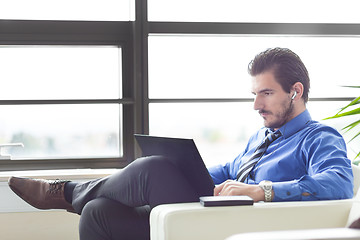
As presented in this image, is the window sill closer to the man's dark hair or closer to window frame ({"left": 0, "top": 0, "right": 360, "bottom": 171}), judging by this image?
window frame ({"left": 0, "top": 0, "right": 360, "bottom": 171})

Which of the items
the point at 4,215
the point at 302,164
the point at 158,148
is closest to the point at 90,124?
the point at 4,215

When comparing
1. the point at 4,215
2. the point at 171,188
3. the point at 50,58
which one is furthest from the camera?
the point at 50,58

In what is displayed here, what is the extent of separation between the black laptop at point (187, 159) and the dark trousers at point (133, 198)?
25mm

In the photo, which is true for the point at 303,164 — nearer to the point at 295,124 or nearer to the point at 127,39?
the point at 295,124

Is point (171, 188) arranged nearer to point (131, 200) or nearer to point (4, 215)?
point (131, 200)

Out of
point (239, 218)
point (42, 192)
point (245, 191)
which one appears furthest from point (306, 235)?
point (42, 192)

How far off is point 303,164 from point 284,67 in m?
0.43

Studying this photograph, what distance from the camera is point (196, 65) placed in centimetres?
338

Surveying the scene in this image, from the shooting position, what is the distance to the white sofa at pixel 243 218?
69.8 inches

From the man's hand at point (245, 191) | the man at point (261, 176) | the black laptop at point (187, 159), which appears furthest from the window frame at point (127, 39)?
the man's hand at point (245, 191)

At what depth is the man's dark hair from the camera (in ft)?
7.79

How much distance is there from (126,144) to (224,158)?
2.02 ft

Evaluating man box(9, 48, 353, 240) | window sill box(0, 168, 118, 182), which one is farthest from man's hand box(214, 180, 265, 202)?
window sill box(0, 168, 118, 182)

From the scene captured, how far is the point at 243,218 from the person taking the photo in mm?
1819
